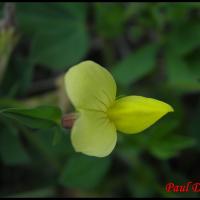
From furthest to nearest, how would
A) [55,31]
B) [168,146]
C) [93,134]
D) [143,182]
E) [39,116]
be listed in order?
[55,31]
[143,182]
[168,146]
[39,116]
[93,134]

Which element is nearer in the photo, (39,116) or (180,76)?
(39,116)

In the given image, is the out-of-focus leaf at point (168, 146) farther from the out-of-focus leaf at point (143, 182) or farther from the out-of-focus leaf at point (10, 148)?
the out-of-focus leaf at point (10, 148)

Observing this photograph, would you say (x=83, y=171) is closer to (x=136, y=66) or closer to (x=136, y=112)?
(x=136, y=66)

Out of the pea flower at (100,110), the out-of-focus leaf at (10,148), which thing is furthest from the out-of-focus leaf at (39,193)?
the pea flower at (100,110)

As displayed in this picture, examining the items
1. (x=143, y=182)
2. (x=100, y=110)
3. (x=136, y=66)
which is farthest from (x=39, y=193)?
(x=100, y=110)

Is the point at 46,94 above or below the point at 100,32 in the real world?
below

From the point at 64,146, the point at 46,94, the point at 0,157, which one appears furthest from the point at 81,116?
the point at 46,94

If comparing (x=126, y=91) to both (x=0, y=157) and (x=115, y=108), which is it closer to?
(x=0, y=157)
